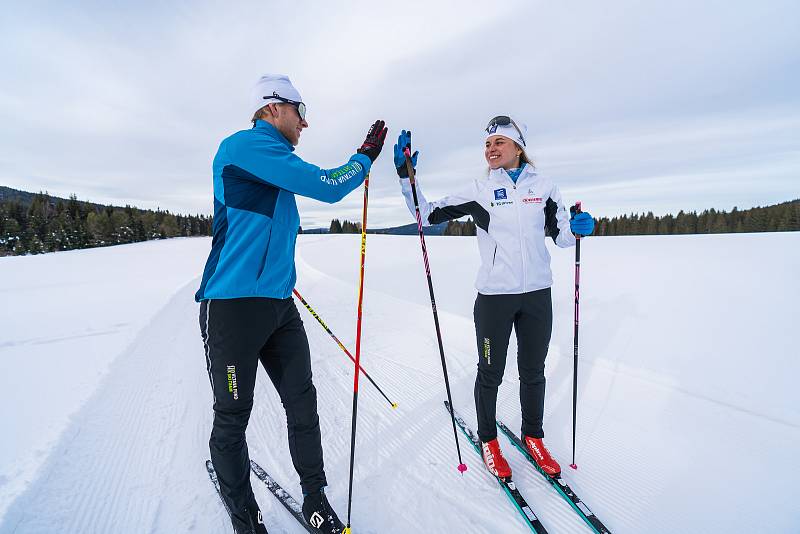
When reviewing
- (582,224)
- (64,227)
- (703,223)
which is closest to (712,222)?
(703,223)

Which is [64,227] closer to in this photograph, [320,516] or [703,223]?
[320,516]

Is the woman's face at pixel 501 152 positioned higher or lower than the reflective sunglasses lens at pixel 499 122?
lower

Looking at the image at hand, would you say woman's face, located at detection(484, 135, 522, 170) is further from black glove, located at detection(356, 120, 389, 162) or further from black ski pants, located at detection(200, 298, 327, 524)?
black ski pants, located at detection(200, 298, 327, 524)

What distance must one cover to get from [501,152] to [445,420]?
2.53m

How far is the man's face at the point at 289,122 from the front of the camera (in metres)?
2.11

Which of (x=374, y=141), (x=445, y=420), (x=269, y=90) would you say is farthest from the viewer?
(x=445, y=420)

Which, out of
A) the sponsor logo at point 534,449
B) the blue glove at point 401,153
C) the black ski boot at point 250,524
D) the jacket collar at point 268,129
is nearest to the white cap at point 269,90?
the jacket collar at point 268,129

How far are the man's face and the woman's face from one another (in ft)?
4.87

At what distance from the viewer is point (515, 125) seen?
9.41 feet

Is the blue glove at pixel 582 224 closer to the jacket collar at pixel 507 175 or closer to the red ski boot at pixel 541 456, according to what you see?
the jacket collar at pixel 507 175

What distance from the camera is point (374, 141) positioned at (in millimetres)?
2525

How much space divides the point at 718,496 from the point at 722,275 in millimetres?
5608

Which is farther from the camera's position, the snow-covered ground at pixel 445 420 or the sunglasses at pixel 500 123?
the sunglasses at pixel 500 123

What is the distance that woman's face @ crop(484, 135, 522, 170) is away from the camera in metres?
2.83
